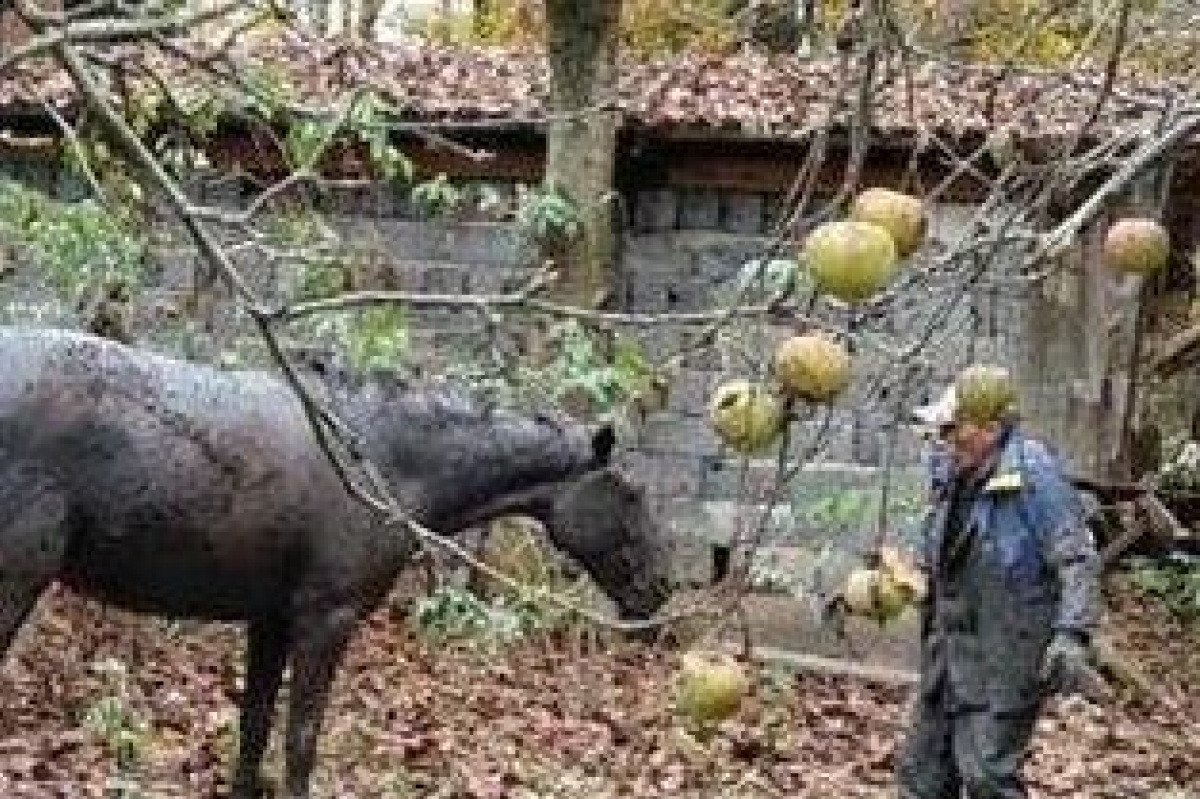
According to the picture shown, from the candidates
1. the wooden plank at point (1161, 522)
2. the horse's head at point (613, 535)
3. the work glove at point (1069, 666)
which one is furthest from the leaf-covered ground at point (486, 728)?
the work glove at point (1069, 666)

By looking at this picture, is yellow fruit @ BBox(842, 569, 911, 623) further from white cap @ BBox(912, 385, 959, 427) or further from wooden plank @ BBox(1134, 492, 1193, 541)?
wooden plank @ BBox(1134, 492, 1193, 541)

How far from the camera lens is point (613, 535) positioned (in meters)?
8.84

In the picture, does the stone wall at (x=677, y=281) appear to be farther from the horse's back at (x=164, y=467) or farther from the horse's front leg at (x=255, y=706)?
the horse's back at (x=164, y=467)

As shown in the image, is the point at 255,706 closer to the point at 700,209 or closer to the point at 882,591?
the point at 882,591

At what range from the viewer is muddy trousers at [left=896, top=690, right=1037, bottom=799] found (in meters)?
8.06

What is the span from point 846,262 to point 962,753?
571 centimetres

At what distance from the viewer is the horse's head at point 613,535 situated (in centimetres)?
875

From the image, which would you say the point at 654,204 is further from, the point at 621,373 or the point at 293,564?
the point at 293,564

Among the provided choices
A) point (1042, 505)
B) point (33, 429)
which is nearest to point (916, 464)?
point (1042, 505)

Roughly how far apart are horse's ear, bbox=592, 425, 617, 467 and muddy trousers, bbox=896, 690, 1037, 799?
1361 millimetres

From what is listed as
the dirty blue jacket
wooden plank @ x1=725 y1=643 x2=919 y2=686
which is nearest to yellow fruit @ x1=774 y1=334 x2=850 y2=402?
the dirty blue jacket

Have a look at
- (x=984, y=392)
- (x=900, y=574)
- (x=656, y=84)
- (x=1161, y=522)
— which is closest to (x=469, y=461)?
(x=656, y=84)

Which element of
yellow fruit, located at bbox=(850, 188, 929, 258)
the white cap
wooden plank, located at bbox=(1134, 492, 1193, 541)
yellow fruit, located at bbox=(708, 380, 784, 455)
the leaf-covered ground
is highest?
yellow fruit, located at bbox=(850, 188, 929, 258)

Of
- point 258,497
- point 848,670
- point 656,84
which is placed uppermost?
point 656,84
